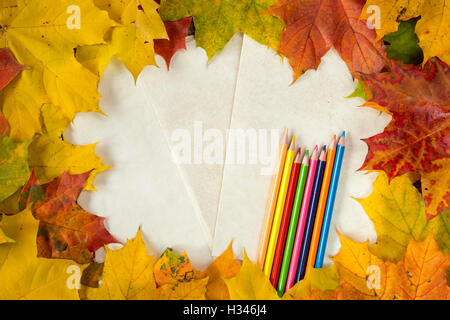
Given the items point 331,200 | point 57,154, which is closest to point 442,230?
point 331,200

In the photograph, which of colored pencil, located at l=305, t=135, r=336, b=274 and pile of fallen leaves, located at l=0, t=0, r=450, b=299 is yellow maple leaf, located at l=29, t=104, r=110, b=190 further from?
colored pencil, located at l=305, t=135, r=336, b=274

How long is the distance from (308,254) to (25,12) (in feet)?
2.01

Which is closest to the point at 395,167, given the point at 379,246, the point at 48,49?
the point at 379,246

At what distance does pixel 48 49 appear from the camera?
2.10 ft

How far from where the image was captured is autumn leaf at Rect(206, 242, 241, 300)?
2.12 ft

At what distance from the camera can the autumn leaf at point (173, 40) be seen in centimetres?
67

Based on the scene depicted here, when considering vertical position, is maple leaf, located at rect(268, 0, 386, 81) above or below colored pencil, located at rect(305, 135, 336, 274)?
above

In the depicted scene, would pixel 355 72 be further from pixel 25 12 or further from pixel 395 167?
pixel 25 12

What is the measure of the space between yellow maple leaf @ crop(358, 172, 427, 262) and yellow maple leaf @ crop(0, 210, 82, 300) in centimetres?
51

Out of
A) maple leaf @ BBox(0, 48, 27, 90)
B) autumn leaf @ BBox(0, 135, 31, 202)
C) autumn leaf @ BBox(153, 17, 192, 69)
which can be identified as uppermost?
autumn leaf @ BBox(153, 17, 192, 69)

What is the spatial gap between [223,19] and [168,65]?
122 mm

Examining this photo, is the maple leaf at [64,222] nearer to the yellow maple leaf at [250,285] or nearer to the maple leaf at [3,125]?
the maple leaf at [3,125]

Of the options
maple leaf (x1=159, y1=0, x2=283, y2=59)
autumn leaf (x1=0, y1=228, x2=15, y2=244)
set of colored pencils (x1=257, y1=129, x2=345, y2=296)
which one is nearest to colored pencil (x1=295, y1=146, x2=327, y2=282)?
set of colored pencils (x1=257, y1=129, x2=345, y2=296)

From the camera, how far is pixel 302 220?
0.67 metres
